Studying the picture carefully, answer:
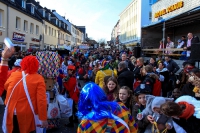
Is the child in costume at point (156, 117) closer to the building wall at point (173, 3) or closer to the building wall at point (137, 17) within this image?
the building wall at point (173, 3)

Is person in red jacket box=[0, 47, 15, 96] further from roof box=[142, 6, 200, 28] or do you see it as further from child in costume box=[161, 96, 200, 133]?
roof box=[142, 6, 200, 28]

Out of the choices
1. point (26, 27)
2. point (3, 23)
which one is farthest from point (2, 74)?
point (26, 27)

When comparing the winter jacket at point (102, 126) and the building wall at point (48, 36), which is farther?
the building wall at point (48, 36)

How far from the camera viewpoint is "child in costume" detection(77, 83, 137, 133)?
203 centimetres

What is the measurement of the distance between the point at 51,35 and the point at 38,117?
3790cm

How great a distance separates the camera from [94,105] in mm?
Result: 2025

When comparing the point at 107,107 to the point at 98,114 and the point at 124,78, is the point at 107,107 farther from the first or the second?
the point at 124,78

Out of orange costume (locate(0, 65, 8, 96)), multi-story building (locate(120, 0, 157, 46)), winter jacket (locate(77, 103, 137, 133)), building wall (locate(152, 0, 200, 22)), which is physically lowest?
winter jacket (locate(77, 103, 137, 133))

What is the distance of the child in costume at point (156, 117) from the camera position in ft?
8.12

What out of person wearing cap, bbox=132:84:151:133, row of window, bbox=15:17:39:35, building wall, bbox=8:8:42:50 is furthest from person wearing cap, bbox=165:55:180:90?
row of window, bbox=15:17:39:35

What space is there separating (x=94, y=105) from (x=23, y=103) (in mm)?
1519

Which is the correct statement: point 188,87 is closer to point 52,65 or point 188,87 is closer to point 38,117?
point 38,117

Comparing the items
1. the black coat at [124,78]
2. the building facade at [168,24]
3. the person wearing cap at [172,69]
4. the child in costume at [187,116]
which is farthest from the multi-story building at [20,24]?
the child in costume at [187,116]

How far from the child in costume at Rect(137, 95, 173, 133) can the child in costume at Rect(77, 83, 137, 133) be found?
56 centimetres
